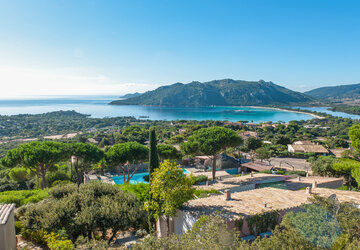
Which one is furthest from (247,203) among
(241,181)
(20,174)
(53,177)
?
(20,174)

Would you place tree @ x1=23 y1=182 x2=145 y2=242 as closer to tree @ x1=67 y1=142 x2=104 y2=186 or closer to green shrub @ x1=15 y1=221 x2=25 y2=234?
green shrub @ x1=15 y1=221 x2=25 y2=234

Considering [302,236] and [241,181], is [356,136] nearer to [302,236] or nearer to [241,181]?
[241,181]

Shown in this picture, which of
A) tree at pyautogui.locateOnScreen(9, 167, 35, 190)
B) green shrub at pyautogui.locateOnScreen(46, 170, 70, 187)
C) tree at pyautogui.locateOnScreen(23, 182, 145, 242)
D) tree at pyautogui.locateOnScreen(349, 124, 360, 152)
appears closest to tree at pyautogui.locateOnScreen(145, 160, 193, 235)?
tree at pyautogui.locateOnScreen(23, 182, 145, 242)

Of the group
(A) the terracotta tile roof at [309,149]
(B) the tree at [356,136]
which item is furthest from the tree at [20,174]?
(A) the terracotta tile roof at [309,149]

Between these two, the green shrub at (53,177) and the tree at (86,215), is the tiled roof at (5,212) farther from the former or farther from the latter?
the green shrub at (53,177)

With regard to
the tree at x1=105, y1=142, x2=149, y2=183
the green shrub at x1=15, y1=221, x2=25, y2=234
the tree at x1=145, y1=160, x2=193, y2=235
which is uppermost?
the tree at x1=145, y1=160, x2=193, y2=235

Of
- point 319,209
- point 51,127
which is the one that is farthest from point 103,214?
point 51,127
